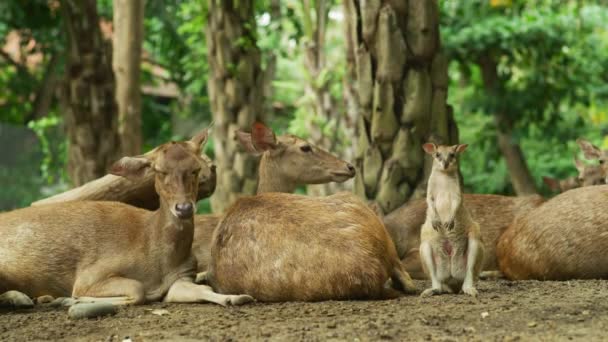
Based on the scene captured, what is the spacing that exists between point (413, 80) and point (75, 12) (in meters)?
4.96

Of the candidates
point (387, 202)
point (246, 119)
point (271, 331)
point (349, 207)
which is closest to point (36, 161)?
point (246, 119)

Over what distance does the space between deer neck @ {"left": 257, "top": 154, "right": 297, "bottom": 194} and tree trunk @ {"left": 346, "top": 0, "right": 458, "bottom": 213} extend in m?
0.83

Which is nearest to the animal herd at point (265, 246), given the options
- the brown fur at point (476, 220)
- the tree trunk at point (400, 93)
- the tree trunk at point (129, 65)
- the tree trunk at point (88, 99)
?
the brown fur at point (476, 220)

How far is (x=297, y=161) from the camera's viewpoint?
8906 millimetres

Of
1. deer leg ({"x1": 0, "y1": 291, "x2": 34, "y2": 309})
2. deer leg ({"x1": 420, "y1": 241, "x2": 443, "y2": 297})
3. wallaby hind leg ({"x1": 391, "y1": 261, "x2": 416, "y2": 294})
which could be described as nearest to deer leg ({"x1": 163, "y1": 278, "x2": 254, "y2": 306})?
deer leg ({"x1": 0, "y1": 291, "x2": 34, "y2": 309})

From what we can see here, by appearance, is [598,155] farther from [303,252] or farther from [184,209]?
[184,209]

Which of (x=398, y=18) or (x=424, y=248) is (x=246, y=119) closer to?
(x=398, y=18)

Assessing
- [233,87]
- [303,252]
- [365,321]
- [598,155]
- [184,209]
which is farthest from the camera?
[233,87]

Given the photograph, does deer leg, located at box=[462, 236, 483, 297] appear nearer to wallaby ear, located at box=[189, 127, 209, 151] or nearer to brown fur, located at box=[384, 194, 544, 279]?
brown fur, located at box=[384, 194, 544, 279]

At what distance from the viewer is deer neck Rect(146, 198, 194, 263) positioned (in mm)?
7035

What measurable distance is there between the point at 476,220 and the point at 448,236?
7.12ft

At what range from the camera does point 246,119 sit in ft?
38.0

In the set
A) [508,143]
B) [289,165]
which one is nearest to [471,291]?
[289,165]

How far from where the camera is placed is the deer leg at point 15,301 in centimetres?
676
